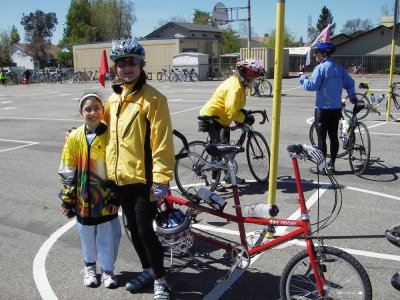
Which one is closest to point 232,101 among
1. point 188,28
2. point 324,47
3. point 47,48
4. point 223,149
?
point 324,47

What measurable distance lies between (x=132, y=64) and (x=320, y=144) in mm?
4481

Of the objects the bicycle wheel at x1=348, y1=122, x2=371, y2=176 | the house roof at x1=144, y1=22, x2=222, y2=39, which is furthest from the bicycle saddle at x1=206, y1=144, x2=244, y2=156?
the house roof at x1=144, y1=22, x2=222, y2=39

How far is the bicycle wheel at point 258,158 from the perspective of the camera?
6.89 meters

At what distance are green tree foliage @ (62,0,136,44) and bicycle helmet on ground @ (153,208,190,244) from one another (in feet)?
257

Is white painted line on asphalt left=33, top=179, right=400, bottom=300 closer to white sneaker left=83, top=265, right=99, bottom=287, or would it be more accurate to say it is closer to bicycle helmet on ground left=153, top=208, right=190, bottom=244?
white sneaker left=83, top=265, right=99, bottom=287

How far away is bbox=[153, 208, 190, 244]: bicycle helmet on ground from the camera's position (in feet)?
12.3

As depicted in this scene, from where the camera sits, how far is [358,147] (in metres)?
7.35

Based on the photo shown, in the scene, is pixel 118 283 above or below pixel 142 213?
below

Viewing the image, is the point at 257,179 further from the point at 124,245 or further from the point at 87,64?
the point at 87,64

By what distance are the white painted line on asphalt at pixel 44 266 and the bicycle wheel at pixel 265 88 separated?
17240mm

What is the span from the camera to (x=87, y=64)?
161 feet

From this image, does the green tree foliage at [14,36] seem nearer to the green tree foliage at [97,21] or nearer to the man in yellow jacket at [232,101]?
the green tree foliage at [97,21]

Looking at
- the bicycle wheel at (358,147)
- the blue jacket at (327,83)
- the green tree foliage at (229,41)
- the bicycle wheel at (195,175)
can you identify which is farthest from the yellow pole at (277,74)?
the green tree foliage at (229,41)

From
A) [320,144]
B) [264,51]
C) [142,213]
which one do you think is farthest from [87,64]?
[142,213]
